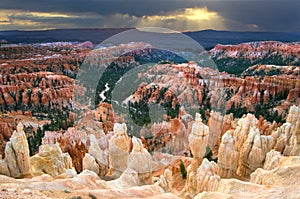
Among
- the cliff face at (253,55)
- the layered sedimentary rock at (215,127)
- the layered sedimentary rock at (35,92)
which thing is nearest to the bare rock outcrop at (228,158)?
the layered sedimentary rock at (215,127)

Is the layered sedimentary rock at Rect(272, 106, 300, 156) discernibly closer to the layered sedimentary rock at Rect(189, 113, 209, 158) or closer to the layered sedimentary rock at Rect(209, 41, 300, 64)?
the layered sedimentary rock at Rect(189, 113, 209, 158)

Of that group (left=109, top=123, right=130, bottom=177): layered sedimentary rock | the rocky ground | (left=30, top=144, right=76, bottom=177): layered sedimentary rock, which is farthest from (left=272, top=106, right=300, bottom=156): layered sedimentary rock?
(left=30, top=144, right=76, bottom=177): layered sedimentary rock

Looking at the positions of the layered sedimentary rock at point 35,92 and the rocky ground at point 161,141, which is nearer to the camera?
the rocky ground at point 161,141

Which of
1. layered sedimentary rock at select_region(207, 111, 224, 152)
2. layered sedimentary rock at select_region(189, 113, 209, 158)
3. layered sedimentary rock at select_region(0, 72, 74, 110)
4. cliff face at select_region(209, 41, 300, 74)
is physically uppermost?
cliff face at select_region(209, 41, 300, 74)

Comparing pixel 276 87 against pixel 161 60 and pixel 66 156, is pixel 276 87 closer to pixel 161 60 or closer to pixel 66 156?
pixel 161 60

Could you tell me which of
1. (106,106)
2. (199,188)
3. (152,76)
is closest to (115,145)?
(199,188)

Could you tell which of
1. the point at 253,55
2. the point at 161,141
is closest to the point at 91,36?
the point at 253,55

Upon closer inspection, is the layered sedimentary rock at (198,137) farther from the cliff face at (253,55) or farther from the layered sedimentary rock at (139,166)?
the cliff face at (253,55)

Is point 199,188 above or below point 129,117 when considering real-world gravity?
above

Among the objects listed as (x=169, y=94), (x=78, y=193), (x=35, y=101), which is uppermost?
(x=78, y=193)

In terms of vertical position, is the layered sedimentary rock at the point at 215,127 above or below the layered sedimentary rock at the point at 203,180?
below

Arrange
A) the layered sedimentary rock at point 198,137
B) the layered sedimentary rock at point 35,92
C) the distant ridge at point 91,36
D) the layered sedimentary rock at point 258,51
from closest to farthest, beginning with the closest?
the layered sedimentary rock at point 198,137 → the layered sedimentary rock at point 35,92 → the layered sedimentary rock at point 258,51 → the distant ridge at point 91,36
